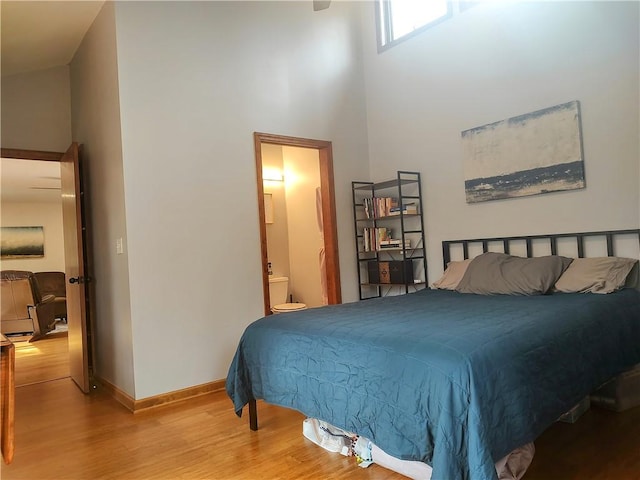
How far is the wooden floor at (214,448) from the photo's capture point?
2100 mm

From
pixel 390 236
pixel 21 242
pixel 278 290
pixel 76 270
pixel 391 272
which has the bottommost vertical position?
pixel 278 290

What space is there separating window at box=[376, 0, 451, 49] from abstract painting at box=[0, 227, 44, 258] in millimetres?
7897

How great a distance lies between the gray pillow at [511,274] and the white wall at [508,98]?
0.34 m

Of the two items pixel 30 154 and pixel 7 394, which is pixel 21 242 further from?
pixel 7 394

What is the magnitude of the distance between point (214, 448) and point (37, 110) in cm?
341

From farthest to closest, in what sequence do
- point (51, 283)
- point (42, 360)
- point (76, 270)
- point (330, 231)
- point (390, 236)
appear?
1. point (51, 283)
2. point (42, 360)
3. point (390, 236)
4. point (330, 231)
5. point (76, 270)

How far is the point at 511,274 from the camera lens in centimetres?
314

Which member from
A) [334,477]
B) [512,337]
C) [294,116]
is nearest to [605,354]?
[512,337]

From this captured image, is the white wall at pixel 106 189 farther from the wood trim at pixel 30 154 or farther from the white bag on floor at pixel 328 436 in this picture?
the white bag on floor at pixel 328 436

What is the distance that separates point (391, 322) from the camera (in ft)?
7.23

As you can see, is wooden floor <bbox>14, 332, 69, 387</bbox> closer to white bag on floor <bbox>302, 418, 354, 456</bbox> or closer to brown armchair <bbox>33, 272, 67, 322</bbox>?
brown armchair <bbox>33, 272, 67, 322</bbox>

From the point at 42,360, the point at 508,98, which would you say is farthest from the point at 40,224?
the point at 508,98

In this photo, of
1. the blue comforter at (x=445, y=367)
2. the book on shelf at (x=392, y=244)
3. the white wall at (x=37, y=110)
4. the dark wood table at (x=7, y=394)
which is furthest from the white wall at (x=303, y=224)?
the dark wood table at (x=7, y=394)

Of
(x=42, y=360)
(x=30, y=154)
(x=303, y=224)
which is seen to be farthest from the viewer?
(x=303, y=224)
